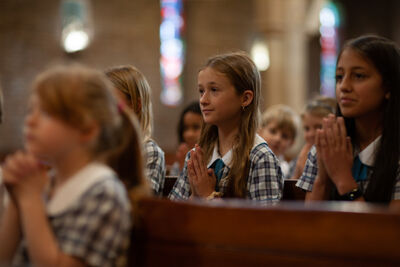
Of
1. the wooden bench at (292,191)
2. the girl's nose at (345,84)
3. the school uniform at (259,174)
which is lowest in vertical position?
the wooden bench at (292,191)

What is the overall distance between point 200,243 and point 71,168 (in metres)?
0.42

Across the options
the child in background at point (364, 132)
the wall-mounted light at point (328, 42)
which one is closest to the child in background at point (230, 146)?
the child in background at point (364, 132)

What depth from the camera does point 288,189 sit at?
2.59 metres

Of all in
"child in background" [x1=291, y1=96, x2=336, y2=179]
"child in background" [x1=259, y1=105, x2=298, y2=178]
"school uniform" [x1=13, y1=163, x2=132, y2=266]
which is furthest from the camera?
"child in background" [x1=259, y1=105, x2=298, y2=178]

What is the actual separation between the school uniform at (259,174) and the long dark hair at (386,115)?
424 mm

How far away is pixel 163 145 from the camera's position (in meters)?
10.3

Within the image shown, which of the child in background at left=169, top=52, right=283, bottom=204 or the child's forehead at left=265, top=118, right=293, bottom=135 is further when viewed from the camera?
the child's forehead at left=265, top=118, right=293, bottom=135

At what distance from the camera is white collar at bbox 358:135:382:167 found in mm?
1944

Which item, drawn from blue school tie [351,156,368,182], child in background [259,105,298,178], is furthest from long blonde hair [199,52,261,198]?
child in background [259,105,298,178]

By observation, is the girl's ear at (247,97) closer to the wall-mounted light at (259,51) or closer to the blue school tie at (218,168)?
the blue school tie at (218,168)

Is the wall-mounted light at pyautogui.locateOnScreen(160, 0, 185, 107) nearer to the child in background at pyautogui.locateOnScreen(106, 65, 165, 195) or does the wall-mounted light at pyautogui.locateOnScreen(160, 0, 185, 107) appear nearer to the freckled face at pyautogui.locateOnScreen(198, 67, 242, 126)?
the child in background at pyautogui.locateOnScreen(106, 65, 165, 195)

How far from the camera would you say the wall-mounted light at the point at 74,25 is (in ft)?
28.9

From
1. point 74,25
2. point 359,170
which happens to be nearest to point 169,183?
point 359,170

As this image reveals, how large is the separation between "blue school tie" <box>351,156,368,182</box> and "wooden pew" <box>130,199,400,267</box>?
2.25ft
